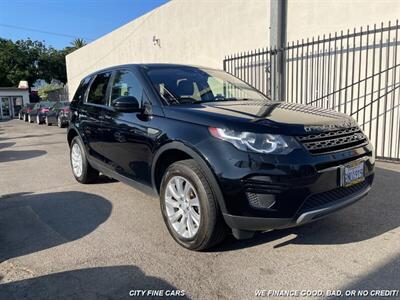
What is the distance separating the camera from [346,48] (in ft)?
24.1

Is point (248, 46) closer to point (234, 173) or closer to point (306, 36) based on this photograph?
point (306, 36)

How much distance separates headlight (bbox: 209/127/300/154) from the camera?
111 inches

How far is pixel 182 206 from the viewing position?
340cm

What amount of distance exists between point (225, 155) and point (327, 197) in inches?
36.6

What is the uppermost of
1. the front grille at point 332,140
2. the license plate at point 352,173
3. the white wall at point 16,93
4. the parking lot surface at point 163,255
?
the white wall at point 16,93

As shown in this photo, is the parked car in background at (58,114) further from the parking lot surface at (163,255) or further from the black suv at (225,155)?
the black suv at (225,155)

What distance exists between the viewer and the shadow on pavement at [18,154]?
9.18 metres

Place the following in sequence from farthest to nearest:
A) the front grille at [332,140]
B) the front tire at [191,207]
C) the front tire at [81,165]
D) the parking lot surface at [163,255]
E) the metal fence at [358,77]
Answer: the metal fence at [358,77] → the front tire at [81,165] → the front tire at [191,207] → the front grille at [332,140] → the parking lot surface at [163,255]

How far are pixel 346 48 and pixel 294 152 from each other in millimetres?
5464

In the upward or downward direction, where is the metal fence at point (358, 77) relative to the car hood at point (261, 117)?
upward

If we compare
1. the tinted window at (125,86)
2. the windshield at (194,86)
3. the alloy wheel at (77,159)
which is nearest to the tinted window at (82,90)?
the alloy wheel at (77,159)

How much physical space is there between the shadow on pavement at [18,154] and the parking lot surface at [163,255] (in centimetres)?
472

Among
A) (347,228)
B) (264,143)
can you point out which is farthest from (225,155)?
(347,228)

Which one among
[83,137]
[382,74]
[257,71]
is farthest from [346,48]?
[83,137]
